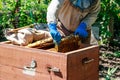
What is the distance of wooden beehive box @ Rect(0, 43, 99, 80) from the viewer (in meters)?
3.05

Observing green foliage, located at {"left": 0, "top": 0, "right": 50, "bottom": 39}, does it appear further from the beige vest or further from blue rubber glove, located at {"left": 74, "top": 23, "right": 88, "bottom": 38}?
blue rubber glove, located at {"left": 74, "top": 23, "right": 88, "bottom": 38}

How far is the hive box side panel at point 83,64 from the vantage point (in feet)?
10.1

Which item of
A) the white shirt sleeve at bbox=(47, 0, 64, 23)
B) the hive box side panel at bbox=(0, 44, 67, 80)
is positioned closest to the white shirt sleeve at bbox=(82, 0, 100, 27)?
the white shirt sleeve at bbox=(47, 0, 64, 23)

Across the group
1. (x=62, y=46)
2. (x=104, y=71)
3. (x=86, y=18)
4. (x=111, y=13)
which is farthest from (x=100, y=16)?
(x=62, y=46)

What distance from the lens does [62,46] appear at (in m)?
3.33

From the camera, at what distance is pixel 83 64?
10.6 ft

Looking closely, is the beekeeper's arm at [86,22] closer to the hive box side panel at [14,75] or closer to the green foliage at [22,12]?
the hive box side panel at [14,75]

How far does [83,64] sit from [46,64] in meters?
0.34

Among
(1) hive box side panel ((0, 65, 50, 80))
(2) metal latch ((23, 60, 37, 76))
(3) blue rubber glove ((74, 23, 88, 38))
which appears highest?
(3) blue rubber glove ((74, 23, 88, 38))

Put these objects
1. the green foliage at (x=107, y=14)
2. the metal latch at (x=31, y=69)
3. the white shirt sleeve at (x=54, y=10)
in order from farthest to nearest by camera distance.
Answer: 1. the green foliage at (x=107, y=14)
2. the white shirt sleeve at (x=54, y=10)
3. the metal latch at (x=31, y=69)

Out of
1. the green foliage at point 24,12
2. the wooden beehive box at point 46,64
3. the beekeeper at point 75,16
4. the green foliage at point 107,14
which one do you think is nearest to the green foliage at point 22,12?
the green foliage at point 24,12

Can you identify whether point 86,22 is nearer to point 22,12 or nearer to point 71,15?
point 71,15

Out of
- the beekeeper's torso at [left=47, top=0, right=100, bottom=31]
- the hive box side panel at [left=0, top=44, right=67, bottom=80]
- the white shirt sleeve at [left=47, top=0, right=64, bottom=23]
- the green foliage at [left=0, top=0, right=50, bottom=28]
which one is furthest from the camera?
the green foliage at [left=0, top=0, right=50, bottom=28]

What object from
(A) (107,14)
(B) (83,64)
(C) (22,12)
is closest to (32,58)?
(B) (83,64)
